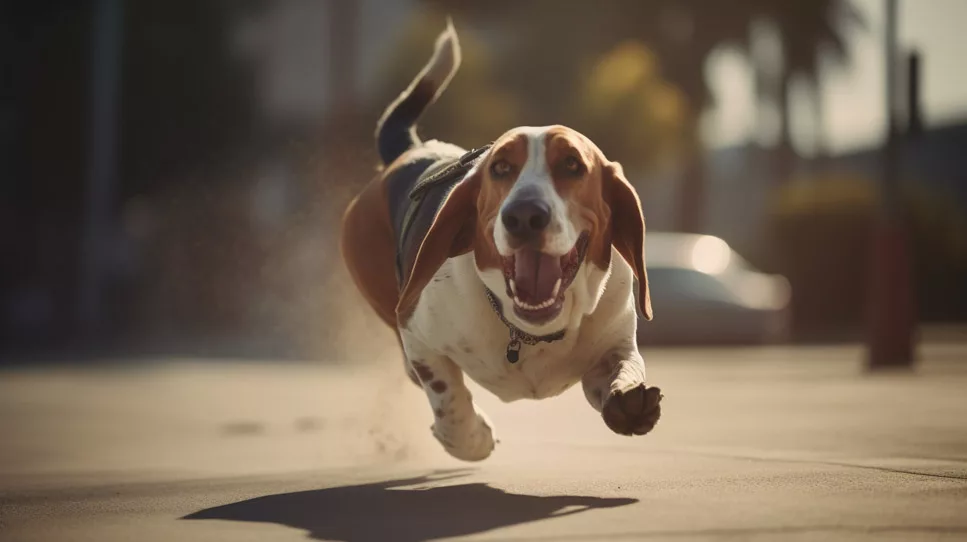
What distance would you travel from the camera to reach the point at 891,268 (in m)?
14.9

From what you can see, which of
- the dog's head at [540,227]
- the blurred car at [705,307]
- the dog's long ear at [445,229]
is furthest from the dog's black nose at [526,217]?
the blurred car at [705,307]

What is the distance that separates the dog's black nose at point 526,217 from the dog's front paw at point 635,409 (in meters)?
0.59

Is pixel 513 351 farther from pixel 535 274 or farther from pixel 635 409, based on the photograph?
pixel 635 409

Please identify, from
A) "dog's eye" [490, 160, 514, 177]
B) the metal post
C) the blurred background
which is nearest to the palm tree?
the blurred background

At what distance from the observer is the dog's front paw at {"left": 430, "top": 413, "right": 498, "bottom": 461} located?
6039mm

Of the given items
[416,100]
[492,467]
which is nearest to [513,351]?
[492,467]

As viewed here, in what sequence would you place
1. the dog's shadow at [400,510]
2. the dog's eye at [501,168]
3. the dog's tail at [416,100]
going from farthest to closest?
the dog's tail at [416,100]
the dog's eye at [501,168]
the dog's shadow at [400,510]

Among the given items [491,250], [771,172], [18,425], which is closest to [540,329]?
[491,250]

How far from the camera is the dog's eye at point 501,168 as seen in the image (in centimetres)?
541

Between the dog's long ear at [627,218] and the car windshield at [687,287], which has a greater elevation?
the car windshield at [687,287]

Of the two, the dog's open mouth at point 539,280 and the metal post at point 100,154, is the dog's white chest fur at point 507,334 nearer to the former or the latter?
the dog's open mouth at point 539,280

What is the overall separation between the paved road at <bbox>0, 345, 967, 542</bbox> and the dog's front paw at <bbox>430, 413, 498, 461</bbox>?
0.11 meters

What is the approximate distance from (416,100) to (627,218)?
8.77 ft

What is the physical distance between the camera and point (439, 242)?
18.6 feet
